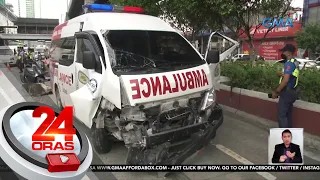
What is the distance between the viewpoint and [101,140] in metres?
4.40

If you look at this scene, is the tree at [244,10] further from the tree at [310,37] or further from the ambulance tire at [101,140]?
the tree at [310,37]

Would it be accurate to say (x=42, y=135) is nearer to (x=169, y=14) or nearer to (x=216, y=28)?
(x=216, y=28)

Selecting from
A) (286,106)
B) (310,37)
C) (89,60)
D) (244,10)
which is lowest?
(286,106)

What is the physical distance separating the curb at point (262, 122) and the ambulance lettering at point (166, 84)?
2167 mm

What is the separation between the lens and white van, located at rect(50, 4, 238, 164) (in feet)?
12.3

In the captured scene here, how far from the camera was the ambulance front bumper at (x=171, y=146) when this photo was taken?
3.66 meters

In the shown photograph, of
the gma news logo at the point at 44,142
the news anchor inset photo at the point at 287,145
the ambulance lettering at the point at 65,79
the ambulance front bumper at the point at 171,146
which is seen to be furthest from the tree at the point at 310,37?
the gma news logo at the point at 44,142

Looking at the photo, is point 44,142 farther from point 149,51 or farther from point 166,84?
point 149,51

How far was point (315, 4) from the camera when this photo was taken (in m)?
32.0

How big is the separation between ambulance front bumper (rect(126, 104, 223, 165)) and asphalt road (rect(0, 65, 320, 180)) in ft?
0.76

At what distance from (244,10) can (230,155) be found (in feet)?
14.0

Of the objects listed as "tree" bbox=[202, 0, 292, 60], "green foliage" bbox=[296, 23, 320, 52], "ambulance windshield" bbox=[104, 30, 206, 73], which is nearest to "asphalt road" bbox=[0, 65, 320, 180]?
"ambulance windshield" bbox=[104, 30, 206, 73]

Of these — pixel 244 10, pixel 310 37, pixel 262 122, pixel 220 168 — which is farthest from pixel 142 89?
pixel 310 37

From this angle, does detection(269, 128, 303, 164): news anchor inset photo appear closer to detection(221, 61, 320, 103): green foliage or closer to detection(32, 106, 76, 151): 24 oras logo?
detection(221, 61, 320, 103): green foliage
